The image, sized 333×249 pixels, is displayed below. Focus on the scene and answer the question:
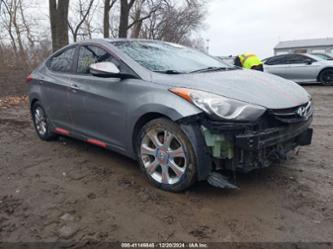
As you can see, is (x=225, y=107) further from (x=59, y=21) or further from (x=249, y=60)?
(x=59, y=21)

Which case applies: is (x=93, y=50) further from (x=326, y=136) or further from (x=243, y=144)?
(x=326, y=136)

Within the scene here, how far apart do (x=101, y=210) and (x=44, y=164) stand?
1.68 metres

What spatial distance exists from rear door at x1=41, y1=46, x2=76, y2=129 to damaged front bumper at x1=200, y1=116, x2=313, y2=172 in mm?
2399

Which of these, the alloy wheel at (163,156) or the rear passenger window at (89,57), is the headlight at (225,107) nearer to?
the alloy wheel at (163,156)

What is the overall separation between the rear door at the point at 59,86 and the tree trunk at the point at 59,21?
780cm

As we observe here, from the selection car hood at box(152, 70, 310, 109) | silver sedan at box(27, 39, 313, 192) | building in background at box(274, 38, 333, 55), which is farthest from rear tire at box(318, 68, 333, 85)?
building in background at box(274, 38, 333, 55)

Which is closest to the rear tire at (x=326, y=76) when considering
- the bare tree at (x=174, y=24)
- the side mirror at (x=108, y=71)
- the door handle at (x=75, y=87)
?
the door handle at (x=75, y=87)

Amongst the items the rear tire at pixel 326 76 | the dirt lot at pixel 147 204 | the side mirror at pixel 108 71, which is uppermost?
the side mirror at pixel 108 71

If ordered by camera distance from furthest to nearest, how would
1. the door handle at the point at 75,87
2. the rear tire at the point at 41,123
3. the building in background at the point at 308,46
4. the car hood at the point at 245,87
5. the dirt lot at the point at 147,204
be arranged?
the building in background at the point at 308,46 → the rear tire at the point at 41,123 → the door handle at the point at 75,87 → the car hood at the point at 245,87 → the dirt lot at the point at 147,204

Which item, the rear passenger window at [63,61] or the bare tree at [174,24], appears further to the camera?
the bare tree at [174,24]

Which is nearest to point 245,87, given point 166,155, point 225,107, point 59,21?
point 225,107

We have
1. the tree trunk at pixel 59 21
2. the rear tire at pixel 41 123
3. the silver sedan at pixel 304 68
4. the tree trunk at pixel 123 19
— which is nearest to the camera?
the rear tire at pixel 41 123

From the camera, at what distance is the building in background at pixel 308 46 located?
49250 mm

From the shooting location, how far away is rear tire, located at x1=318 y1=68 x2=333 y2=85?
1262 centimetres
